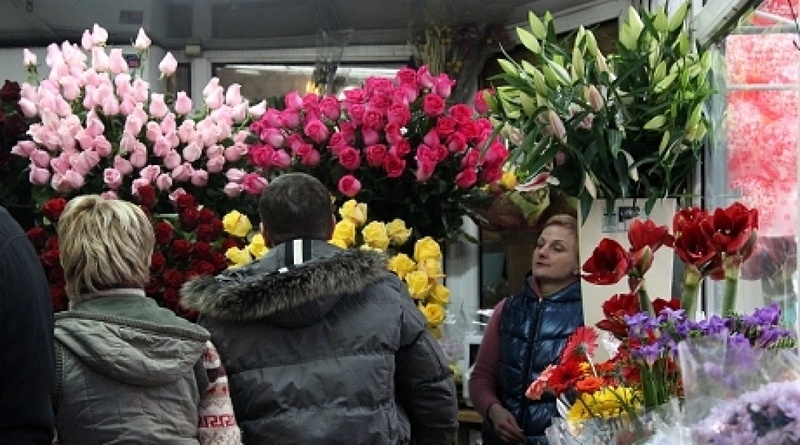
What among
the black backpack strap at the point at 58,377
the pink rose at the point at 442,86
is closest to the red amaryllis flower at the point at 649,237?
the black backpack strap at the point at 58,377

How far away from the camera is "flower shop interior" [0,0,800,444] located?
2184 mm

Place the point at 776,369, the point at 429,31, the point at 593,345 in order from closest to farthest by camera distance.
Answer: the point at 776,369
the point at 593,345
the point at 429,31

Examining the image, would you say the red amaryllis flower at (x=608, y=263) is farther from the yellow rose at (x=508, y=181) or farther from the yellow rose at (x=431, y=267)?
the yellow rose at (x=508, y=181)

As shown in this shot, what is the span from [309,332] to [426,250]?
2.74 feet

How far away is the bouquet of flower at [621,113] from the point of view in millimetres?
2502

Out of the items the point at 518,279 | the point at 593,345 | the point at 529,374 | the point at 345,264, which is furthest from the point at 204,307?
the point at 518,279

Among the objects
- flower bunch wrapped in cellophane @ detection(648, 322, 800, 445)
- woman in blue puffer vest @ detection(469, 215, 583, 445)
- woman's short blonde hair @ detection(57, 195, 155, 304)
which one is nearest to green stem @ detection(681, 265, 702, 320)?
flower bunch wrapped in cellophane @ detection(648, 322, 800, 445)

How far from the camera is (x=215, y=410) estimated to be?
2.11 m

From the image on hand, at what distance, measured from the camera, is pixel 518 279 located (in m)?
4.05

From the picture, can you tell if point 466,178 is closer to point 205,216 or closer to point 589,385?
point 205,216

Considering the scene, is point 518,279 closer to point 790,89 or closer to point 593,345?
point 790,89

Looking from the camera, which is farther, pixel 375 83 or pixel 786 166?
pixel 375 83

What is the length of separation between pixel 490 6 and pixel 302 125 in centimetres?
134

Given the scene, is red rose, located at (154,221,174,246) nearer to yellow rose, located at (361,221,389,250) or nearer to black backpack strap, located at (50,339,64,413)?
yellow rose, located at (361,221,389,250)
